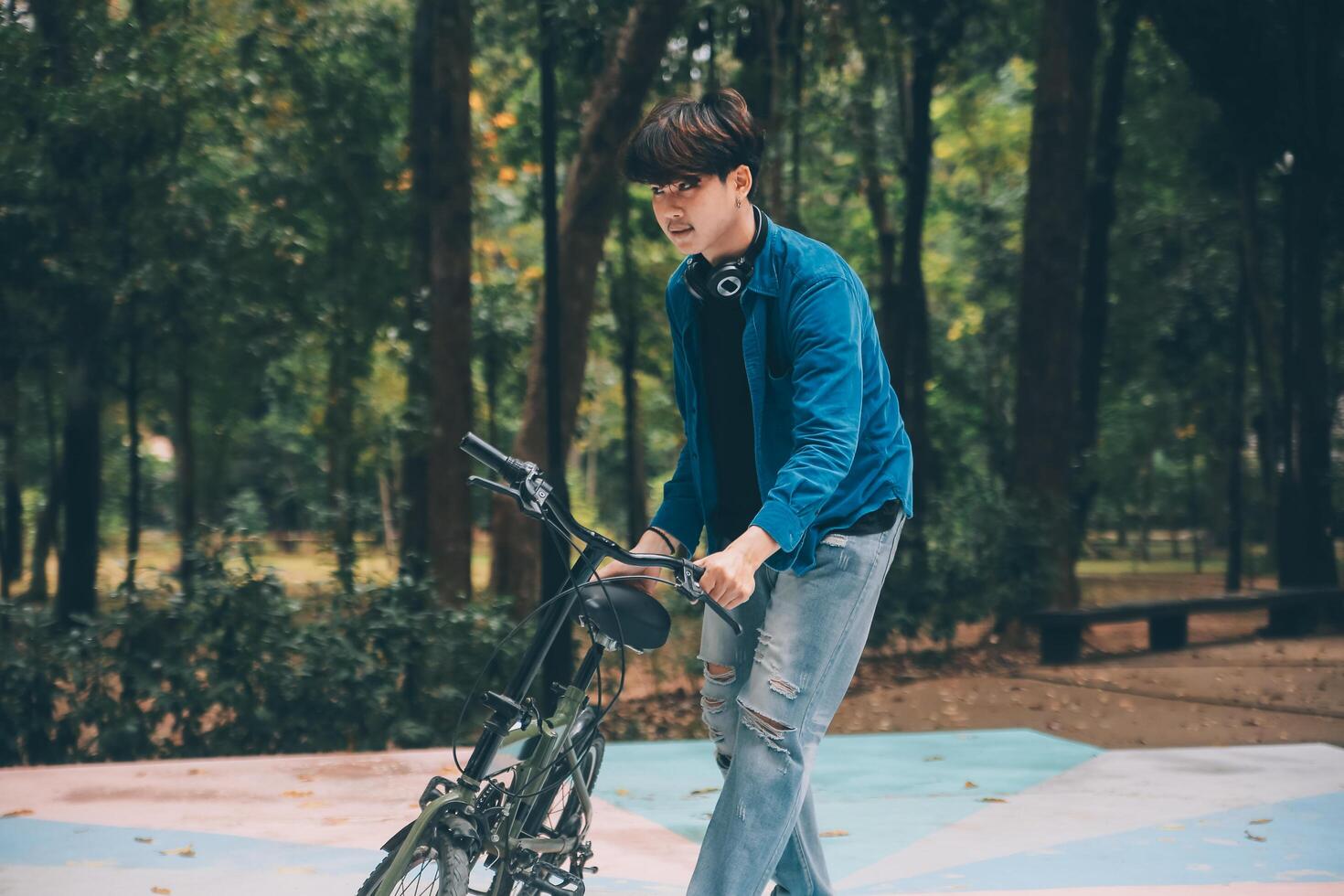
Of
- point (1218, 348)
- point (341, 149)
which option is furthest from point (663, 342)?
point (1218, 348)

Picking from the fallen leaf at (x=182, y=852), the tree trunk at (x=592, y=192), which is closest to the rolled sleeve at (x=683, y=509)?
A: the fallen leaf at (x=182, y=852)

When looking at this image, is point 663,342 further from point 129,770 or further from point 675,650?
point 129,770

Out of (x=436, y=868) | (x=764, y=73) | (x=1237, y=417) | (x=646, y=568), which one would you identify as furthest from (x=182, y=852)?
(x=1237, y=417)

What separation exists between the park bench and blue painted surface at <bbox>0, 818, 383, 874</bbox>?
859 centimetres

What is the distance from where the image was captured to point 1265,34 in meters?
15.3

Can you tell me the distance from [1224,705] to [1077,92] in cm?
623

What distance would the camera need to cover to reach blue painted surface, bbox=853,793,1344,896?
4672 millimetres

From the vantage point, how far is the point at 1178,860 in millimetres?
4945

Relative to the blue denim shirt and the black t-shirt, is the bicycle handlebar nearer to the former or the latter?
the blue denim shirt

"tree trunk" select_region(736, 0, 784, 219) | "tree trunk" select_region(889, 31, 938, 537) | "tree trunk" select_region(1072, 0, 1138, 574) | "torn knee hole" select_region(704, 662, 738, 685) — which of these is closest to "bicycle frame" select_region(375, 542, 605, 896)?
"torn knee hole" select_region(704, 662, 738, 685)

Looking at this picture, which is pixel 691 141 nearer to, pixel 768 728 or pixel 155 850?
pixel 768 728

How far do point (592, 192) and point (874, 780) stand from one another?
6628 millimetres

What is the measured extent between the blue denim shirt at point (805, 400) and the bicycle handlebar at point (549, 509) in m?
0.18

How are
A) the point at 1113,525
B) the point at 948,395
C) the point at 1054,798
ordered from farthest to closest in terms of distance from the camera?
the point at 1113,525 → the point at 948,395 → the point at 1054,798
